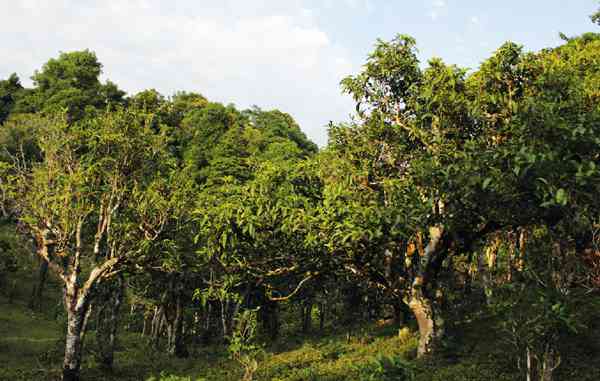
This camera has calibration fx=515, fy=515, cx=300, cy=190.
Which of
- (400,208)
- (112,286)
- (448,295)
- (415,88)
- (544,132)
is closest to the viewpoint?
(544,132)

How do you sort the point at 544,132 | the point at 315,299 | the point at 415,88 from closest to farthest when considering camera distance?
the point at 544,132
the point at 415,88
the point at 315,299

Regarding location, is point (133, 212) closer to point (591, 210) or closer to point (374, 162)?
point (374, 162)

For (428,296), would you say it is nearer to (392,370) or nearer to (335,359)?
(335,359)

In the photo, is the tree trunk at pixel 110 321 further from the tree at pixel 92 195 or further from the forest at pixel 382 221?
the tree at pixel 92 195

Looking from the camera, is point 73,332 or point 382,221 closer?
point 382,221

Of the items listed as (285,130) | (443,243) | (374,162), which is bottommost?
(443,243)

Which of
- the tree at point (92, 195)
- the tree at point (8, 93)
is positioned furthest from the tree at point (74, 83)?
the tree at point (92, 195)

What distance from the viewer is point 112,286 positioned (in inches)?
1253

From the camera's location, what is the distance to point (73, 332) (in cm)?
2439

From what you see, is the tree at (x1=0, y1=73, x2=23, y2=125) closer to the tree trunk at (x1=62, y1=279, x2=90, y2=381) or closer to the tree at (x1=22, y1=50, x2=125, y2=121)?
the tree at (x1=22, y1=50, x2=125, y2=121)

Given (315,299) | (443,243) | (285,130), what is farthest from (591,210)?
(285,130)

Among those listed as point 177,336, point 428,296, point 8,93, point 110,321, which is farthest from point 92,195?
point 8,93

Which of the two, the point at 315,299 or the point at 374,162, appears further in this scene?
the point at 315,299

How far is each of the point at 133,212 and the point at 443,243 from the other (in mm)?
15392
